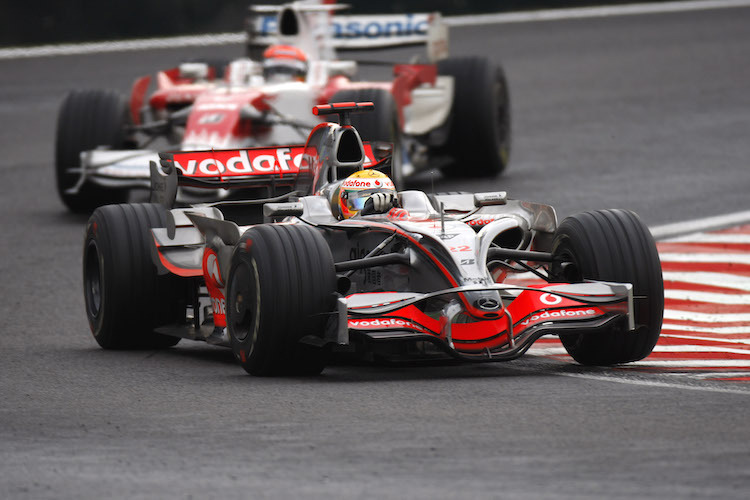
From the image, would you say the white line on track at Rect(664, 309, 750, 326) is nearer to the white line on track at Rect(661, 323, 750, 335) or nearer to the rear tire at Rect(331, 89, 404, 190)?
the white line on track at Rect(661, 323, 750, 335)

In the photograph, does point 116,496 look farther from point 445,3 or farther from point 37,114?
point 445,3

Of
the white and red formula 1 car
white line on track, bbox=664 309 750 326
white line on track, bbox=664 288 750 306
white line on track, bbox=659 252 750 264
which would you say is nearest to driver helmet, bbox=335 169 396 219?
white line on track, bbox=664 309 750 326

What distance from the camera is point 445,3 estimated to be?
96.6 ft

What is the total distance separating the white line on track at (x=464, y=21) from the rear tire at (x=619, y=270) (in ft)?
64.6

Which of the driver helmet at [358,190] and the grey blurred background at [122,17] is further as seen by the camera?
the grey blurred background at [122,17]

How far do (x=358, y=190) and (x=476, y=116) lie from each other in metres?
8.80

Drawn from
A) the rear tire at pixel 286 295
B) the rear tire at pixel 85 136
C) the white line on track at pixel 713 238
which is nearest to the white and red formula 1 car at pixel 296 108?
the rear tire at pixel 85 136

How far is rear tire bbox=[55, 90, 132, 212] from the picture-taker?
16266 millimetres

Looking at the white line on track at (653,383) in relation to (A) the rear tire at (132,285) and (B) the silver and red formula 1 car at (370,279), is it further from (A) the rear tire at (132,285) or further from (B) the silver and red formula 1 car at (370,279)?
(A) the rear tire at (132,285)

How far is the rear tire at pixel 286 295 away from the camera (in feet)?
26.0

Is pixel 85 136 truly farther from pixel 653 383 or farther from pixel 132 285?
pixel 653 383

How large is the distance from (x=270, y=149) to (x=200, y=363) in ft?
7.59

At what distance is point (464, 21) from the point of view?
96.2ft

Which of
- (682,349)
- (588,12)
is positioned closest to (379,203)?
(682,349)
